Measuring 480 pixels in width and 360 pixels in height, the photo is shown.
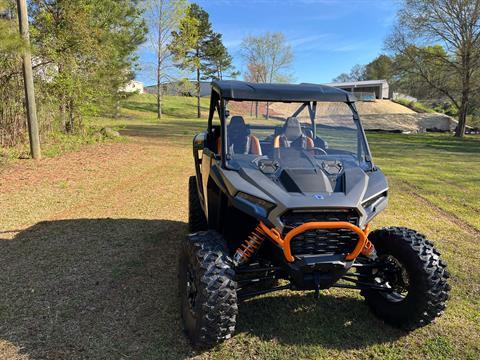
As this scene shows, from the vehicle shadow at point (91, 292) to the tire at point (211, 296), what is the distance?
0.88ft

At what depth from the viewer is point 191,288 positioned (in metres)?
2.99

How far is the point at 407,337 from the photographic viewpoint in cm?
311

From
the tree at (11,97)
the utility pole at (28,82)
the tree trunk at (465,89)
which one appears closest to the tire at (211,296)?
the utility pole at (28,82)

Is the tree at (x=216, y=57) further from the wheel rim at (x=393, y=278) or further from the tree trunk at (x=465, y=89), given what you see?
the wheel rim at (x=393, y=278)

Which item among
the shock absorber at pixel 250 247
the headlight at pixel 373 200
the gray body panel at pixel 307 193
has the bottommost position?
the shock absorber at pixel 250 247

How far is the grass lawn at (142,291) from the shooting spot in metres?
2.94

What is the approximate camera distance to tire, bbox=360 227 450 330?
2.96 metres

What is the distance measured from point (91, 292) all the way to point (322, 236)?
2.29m

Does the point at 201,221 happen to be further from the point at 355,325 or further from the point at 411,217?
the point at 411,217

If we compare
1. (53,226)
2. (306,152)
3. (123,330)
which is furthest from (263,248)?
(53,226)

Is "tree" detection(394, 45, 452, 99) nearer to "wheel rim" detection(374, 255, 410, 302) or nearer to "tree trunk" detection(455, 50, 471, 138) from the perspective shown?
"tree trunk" detection(455, 50, 471, 138)

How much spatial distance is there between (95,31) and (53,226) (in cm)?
925

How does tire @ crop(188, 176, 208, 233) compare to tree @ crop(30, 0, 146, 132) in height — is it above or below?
below

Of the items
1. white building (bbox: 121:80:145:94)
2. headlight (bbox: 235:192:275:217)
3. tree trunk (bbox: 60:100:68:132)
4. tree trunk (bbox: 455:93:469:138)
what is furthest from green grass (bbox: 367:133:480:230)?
white building (bbox: 121:80:145:94)
